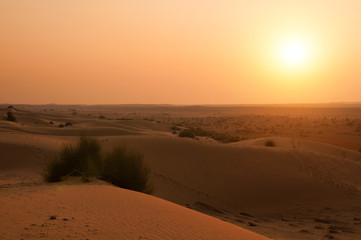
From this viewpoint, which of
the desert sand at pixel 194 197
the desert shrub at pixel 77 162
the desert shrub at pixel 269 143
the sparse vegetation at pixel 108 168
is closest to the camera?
the desert sand at pixel 194 197

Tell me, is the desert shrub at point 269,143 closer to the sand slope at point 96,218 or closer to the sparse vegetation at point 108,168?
the sparse vegetation at point 108,168

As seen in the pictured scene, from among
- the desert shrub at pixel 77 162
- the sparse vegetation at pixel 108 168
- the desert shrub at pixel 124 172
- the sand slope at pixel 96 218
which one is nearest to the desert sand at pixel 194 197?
the sand slope at pixel 96 218

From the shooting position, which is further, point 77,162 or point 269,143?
point 269,143

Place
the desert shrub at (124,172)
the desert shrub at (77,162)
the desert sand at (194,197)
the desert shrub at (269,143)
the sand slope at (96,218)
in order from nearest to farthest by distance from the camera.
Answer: the sand slope at (96,218) < the desert sand at (194,197) < the desert shrub at (77,162) < the desert shrub at (124,172) < the desert shrub at (269,143)

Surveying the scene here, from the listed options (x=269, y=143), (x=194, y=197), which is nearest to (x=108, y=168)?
(x=194, y=197)

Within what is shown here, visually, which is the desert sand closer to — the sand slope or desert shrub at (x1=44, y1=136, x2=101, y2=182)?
the sand slope

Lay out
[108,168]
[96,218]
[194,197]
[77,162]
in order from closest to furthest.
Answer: [96,218] → [108,168] → [77,162] → [194,197]

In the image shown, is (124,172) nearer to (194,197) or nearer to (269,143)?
(194,197)

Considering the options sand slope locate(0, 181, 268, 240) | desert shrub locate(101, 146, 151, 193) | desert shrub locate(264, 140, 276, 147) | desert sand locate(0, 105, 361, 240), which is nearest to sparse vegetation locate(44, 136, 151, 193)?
desert shrub locate(101, 146, 151, 193)

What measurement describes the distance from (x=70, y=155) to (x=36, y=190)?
2820 mm

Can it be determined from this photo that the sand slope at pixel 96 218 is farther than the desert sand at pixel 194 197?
No

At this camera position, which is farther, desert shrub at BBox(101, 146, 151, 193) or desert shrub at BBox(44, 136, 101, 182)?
desert shrub at BBox(101, 146, 151, 193)

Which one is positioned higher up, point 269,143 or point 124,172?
point 124,172

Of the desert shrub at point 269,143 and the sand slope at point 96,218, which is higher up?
the sand slope at point 96,218
